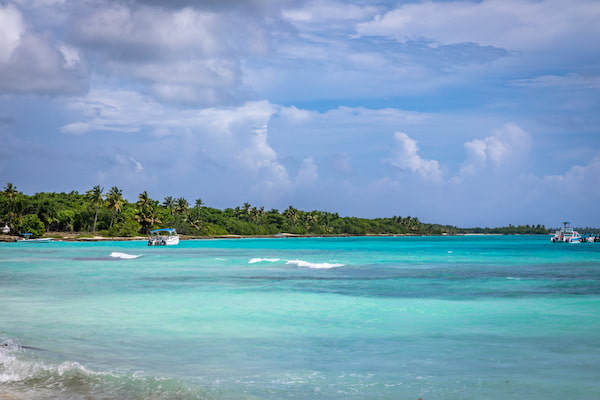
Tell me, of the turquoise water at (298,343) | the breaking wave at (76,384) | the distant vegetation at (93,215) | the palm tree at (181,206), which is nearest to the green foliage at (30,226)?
the distant vegetation at (93,215)

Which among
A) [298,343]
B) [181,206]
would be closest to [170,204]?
[181,206]

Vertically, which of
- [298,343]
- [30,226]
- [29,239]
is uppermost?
[298,343]

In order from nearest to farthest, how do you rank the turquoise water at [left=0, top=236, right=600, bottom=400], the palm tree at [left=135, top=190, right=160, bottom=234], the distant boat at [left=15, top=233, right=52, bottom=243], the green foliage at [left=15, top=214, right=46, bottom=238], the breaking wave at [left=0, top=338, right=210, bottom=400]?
1. the breaking wave at [left=0, top=338, right=210, bottom=400]
2. the turquoise water at [left=0, top=236, right=600, bottom=400]
3. the distant boat at [left=15, top=233, right=52, bottom=243]
4. the green foliage at [left=15, top=214, right=46, bottom=238]
5. the palm tree at [left=135, top=190, right=160, bottom=234]

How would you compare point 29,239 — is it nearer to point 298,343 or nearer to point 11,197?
point 11,197

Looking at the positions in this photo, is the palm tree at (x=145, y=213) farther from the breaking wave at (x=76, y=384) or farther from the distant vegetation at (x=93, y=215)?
the breaking wave at (x=76, y=384)

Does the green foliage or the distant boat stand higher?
the green foliage

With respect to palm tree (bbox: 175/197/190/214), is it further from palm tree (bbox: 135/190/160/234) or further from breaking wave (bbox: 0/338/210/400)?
breaking wave (bbox: 0/338/210/400)

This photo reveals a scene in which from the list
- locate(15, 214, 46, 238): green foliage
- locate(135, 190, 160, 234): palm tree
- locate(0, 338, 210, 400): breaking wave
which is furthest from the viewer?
locate(135, 190, 160, 234): palm tree

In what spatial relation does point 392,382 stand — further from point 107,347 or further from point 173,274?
point 173,274

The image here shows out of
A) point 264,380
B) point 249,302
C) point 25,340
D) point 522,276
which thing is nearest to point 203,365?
point 264,380

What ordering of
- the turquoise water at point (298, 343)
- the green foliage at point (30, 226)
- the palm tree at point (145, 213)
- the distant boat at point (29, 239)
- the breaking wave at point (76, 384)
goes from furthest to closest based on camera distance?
the palm tree at point (145, 213) → the green foliage at point (30, 226) → the distant boat at point (29, 239) → the turquoise water at point (298, 343) → the breaking wave at point (76, 384)

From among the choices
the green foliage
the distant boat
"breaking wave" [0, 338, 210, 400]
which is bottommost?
the distant boat

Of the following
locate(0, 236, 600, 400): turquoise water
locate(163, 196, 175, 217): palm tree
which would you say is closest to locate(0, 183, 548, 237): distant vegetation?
locate(163, 196, 175, 217): palm tree

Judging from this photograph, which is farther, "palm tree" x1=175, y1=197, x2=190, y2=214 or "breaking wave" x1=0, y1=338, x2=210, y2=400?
"palm tree" x1=175, y1=197, x2=190, y2=214
